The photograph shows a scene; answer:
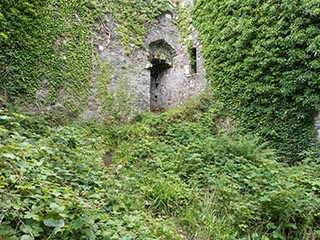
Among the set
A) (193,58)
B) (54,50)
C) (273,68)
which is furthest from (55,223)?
(193,58)

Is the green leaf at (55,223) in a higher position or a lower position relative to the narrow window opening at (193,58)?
lower

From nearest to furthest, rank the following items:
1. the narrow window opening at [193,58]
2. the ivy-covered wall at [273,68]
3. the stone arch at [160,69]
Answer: the ivy-covered wall at [273,68]
the narrow window opening at [193,58]
the stone arch at [160,69]

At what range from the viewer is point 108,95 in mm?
6453

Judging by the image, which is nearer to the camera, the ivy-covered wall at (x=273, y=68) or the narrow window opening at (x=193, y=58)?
the ivy-covered wall at (x=273, y=68)

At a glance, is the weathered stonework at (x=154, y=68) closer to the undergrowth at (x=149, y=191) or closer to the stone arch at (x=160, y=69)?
the stone arch at (x=160, y=69)

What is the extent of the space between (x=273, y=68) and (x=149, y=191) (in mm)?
3523

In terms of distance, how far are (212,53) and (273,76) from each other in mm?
2071

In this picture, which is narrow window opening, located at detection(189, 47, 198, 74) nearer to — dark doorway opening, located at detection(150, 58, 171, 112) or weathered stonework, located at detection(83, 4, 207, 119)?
weathered stonework, located at detection(83, 4, 207, 119)

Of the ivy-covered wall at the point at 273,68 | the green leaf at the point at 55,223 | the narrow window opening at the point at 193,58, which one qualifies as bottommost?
the green leaf at the point at 55,223

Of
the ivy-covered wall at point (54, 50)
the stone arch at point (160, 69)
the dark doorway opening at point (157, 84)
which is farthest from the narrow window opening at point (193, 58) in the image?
the ivy-covered wall at point (54, 50)

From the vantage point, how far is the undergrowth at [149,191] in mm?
1632

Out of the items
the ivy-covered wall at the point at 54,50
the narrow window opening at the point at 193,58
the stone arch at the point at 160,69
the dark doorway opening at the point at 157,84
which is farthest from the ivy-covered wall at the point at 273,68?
the ivy-covered wall at the point at 54,50

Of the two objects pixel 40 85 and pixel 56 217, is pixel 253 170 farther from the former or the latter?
pixel 40 85

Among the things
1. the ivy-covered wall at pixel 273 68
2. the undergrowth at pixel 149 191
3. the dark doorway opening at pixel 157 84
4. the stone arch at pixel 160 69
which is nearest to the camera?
the undergrowth at pixel 149 191
